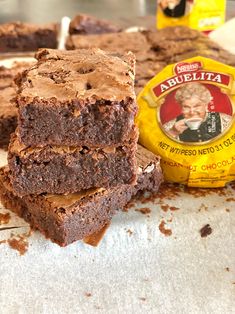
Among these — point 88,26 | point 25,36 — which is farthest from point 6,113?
point 88,26

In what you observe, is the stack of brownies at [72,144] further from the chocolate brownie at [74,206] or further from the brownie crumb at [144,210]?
the brownie crumb at [144,210]

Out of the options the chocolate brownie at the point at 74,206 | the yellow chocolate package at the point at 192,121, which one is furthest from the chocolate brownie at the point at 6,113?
the yellow chocolate package at the point at 192,121

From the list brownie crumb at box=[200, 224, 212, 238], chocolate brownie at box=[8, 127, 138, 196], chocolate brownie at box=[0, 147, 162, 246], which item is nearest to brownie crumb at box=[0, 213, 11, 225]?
chocolate brownie at box=[0, 147, 162, 246]

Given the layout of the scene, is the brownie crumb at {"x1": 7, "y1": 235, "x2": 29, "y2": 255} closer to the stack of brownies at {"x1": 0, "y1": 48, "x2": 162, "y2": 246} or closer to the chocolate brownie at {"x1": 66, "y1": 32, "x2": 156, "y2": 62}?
the stack of brownies at {"x1": 0, "y1": 48, "x2": 162, "y2": 246}

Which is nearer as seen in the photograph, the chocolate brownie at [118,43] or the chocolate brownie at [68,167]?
the chocolate brownie at [68,167]

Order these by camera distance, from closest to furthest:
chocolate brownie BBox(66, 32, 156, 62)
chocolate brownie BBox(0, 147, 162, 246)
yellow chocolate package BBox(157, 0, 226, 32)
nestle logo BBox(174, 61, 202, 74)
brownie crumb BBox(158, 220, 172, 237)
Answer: chocolate brownie BBox(0, 147, 162, 246)
brownie crumb BBox(158, 220, 172, 237)
nestle logo BBox(174, 61, 202, 74)
chocolate brownie BBox(66, 32, 156, 62)
yellow chocolate package BBox(157, 0, 226, 32)

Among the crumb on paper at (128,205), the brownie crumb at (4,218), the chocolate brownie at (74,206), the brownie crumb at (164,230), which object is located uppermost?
the chocolate brownie at (74,206)

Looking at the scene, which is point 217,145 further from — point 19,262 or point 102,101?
point 19,262
